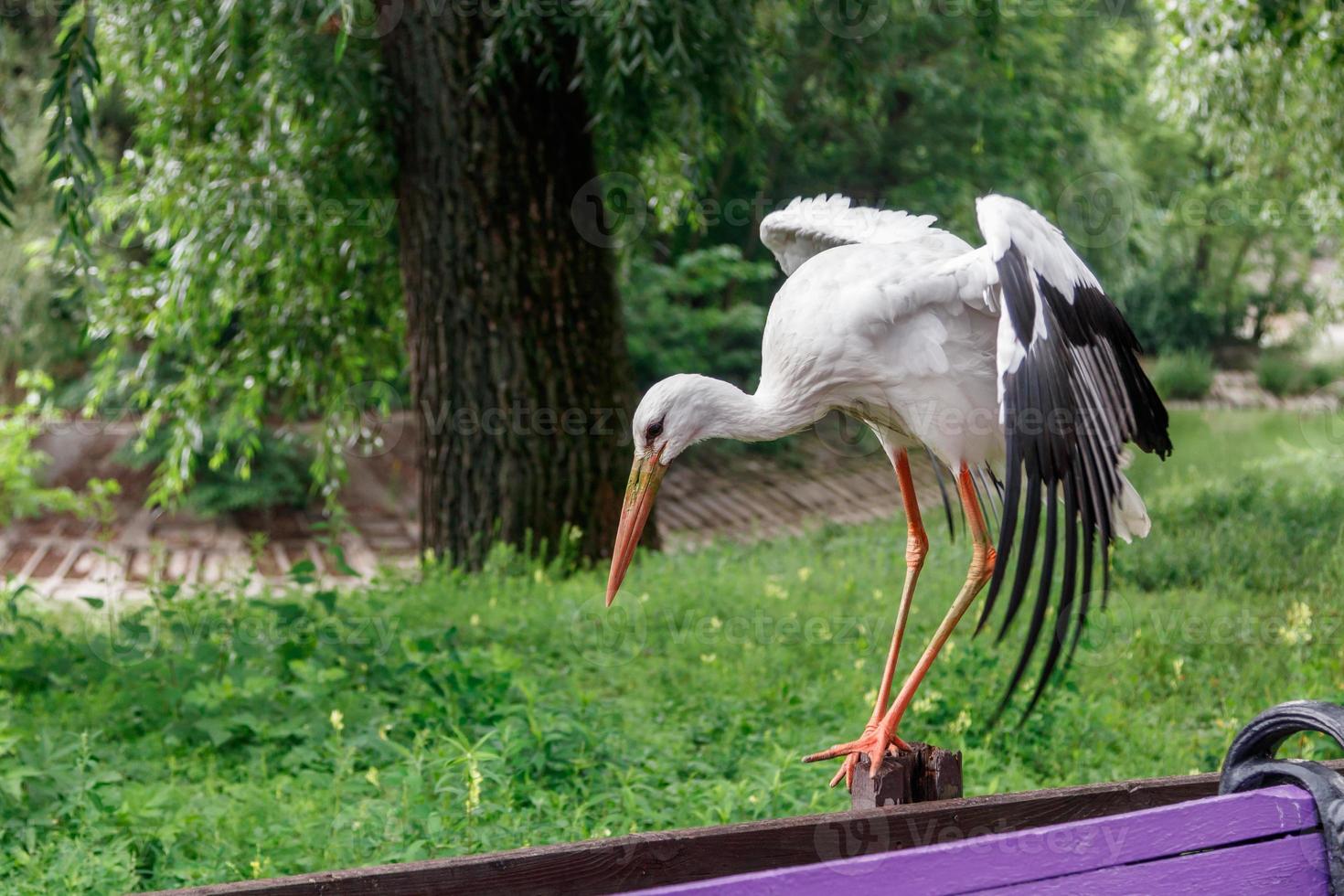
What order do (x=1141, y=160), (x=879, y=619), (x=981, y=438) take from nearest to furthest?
(x=981, y=438)
(x=879, y=619)
(x=1141, y=160)

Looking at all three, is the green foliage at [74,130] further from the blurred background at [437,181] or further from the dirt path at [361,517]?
the dirt path at [361,517]

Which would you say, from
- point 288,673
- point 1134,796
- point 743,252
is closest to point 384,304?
point 288,673

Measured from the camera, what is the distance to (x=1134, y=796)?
2297mm

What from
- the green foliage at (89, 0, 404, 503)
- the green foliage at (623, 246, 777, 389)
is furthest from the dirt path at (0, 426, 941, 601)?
the green foliage at (89, 0, 404, 503)

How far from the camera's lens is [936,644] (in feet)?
9.21

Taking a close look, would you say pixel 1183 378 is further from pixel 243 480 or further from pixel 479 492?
pixel 479 492

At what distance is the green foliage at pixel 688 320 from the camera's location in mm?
12445

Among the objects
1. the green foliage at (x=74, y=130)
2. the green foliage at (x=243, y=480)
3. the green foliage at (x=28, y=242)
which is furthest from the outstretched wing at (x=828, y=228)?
the green foliage at (x=28, y=242)

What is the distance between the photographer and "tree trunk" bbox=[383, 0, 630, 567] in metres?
6.59

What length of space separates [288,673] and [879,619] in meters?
2.62

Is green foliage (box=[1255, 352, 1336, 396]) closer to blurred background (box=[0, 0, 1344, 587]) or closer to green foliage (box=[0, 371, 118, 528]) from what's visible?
blurred background (box=[0, 0, 1344, 587])

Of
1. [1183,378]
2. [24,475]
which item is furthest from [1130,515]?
[1183,378]

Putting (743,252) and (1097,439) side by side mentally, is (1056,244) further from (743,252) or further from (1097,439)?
(743,252)

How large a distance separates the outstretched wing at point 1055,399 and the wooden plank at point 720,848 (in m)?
0.24
